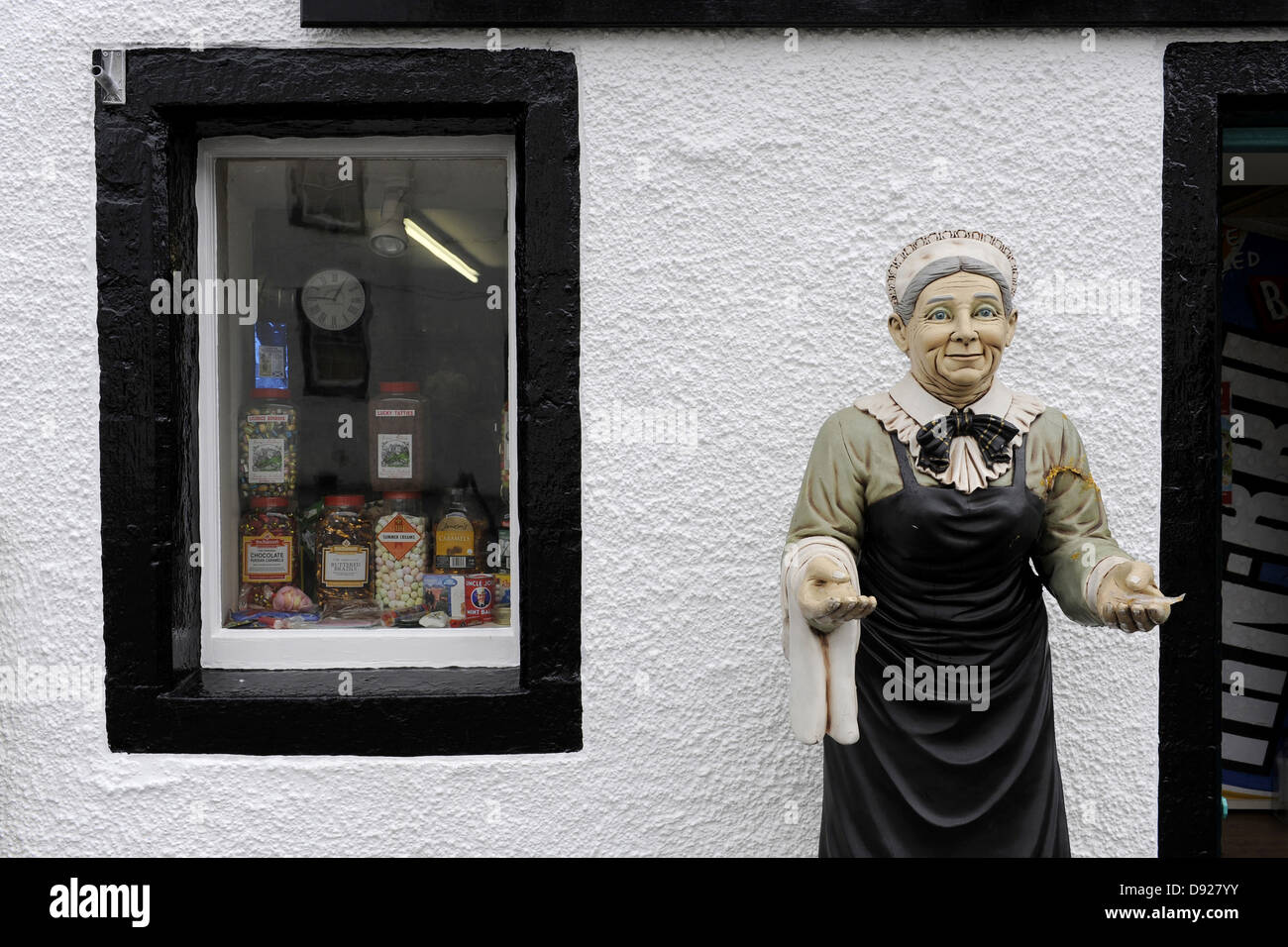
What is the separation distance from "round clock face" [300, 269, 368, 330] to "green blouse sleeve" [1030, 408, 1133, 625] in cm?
204

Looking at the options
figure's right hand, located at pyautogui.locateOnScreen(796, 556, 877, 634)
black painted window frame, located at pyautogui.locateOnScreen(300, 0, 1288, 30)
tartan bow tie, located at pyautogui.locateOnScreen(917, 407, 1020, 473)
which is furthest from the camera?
black painted window frame, located at pyautogui.locateOnScreen(300, 0, 1288, 30)

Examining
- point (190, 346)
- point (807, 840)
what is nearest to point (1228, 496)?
point (807, 840)

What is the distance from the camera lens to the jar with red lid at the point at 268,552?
10.4 feet

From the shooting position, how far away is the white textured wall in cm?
290

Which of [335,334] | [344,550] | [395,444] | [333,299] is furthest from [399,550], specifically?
[333,299]

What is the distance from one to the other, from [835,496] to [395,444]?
1.54m

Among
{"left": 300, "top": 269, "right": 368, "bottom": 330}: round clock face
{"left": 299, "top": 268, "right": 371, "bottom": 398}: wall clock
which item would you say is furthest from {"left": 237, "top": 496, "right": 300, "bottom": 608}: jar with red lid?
{"left": 300, "top": 269, "right": 368, "bottom": 330}: round clock face

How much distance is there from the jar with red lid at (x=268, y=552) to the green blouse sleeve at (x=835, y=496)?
1.70 m

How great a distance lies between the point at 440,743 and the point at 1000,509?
5.55ft

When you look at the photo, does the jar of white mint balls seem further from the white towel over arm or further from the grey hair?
the grey hair
